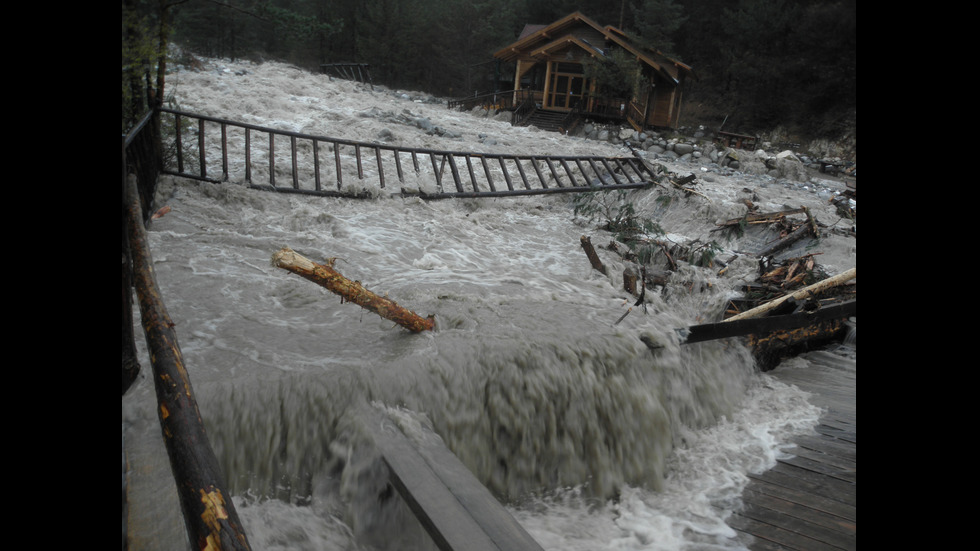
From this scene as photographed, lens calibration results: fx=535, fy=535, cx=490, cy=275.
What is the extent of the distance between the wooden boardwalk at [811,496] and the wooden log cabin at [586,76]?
69.7 ft

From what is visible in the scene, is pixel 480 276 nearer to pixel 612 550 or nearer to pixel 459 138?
pixel 612 550

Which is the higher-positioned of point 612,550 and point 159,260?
point 159,260

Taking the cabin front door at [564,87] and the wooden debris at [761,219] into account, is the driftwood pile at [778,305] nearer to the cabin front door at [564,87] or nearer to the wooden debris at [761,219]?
the wooden debris at [761,219]

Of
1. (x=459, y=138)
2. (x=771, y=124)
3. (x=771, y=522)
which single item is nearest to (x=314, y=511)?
(x=771, y=522)

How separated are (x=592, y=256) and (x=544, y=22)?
103ft

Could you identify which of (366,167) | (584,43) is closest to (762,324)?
(366,167)

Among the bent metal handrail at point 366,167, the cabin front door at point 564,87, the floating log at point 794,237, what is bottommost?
the floating log at point 794,237

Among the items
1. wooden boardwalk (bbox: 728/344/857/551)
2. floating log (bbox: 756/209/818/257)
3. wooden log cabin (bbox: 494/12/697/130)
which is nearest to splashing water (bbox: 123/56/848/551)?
wooden boardwalk (bbox: 728/344/857/551)

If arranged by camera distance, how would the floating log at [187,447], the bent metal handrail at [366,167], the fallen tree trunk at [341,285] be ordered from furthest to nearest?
the bent metal handrail at [366,167] < the fallen tree trunk at [341,285] < the floating log at [187,447]

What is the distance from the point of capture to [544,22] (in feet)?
110

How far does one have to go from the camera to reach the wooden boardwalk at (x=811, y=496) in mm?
2727

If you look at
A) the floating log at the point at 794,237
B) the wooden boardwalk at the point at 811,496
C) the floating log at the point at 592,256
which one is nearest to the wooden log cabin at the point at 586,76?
the floating log at the point at 794,237
